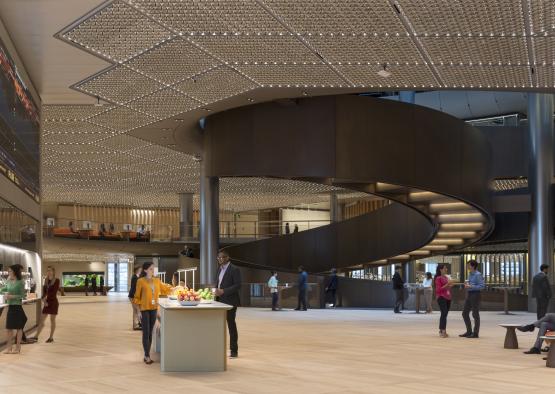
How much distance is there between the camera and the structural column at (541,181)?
2814 centimetres

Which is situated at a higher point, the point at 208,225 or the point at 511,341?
the point at 208,225

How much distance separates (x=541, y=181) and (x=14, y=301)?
20.3 m

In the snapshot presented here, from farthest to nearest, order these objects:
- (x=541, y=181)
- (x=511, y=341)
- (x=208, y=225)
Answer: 1. (x=541, y=181)
2. (x=208, y=225)
3. (x=511, y=341)

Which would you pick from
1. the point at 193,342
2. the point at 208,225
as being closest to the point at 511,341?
the point at 193,342

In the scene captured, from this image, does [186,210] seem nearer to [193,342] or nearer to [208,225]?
[208,225]

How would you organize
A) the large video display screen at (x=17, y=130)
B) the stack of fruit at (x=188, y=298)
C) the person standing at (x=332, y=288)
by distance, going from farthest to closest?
the person standing at (x=332, y=288) → the large video display screen at (x=17, y=130) → the stack of fruit at (x=188, y=298)

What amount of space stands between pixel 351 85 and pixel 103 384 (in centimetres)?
984

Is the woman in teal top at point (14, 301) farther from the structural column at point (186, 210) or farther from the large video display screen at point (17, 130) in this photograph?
the structural column at point (186, 210)

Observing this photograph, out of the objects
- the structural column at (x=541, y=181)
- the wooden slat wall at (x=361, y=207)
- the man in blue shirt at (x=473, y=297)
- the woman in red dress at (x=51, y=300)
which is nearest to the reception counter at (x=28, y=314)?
the woman in red dress at (x=51, y=300)

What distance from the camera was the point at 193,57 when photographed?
50.0ft

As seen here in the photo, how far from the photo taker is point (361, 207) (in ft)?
153

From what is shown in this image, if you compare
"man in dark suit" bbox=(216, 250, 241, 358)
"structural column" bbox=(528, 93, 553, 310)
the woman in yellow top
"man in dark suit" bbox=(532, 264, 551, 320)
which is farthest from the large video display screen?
"structural column" bbox=(528, 93, 553, 310)

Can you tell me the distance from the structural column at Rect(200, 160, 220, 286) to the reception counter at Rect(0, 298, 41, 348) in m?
7.55

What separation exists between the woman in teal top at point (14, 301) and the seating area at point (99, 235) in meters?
29.6
